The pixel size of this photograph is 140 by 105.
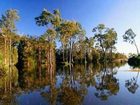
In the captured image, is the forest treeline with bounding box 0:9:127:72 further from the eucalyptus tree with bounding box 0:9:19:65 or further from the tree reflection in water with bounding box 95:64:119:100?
the tree reflection in water with bounding box 95:64:119:100

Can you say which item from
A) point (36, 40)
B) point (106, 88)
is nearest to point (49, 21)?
point (36, 40)

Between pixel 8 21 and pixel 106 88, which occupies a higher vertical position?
pixel 8 21

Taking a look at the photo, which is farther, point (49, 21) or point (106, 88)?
point (49, 21)

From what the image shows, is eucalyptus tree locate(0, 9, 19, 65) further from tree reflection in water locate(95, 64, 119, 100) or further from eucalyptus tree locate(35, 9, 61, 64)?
tree reflection in water locate(95, 64, 119, 100)

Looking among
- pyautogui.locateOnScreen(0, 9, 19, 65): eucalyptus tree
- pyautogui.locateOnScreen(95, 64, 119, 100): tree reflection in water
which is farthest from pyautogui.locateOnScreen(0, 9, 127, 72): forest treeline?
pyautogui.locateOnScreen(95, 64, 119, 100): tree reflection in water

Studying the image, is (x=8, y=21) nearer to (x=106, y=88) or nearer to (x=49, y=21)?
(x=49, y=21)

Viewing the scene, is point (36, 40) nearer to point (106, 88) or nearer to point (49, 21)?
point (49, 21)

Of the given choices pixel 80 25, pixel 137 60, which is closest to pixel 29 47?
pixel 80 25

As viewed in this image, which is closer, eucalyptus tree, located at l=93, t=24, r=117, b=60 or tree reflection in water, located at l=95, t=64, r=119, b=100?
tree reflection in water, located at l=95, t=64, r=119, b=100

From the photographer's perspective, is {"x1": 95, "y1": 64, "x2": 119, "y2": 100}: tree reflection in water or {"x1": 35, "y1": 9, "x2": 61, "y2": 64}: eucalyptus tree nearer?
{"x1": 95, "y1": 64, "x2": 119, "y2": 100}: tree reflection in water

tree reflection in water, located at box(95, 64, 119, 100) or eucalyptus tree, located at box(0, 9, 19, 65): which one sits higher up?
eucalyptus tree, located at box(0, 9, 19, 65)

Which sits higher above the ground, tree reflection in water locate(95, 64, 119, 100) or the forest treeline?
the forest treeline

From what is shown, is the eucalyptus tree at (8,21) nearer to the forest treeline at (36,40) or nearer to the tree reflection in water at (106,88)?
the forest treeline at (36,40)

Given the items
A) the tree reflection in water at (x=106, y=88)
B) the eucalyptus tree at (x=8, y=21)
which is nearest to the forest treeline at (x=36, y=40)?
the eucalyptus tree at (x=8, y=21)
